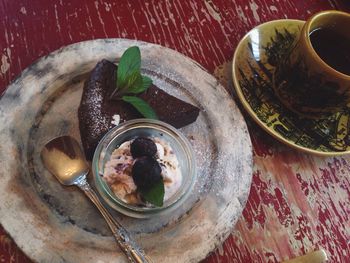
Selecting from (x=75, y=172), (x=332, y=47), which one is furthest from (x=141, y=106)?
(x=332, y=47)

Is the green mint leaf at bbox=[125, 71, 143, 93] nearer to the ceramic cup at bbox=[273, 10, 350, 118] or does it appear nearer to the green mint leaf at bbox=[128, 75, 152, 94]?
the green mint leaf at bbox=[128, 75, 152, 94]

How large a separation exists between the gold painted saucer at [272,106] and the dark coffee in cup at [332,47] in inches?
2.3

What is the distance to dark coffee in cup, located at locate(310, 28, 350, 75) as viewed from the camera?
0.96 meters

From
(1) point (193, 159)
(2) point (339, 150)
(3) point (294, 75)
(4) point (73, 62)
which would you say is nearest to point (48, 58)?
(4) point (73, 62)

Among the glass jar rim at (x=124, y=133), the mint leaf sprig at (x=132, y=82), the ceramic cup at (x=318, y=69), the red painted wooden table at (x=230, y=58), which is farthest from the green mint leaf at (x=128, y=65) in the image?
the ceramic cup at (x=318, y=69)

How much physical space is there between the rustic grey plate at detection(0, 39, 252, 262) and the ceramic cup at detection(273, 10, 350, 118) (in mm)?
151

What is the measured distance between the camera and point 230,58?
1141mm

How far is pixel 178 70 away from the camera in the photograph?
1016 mm

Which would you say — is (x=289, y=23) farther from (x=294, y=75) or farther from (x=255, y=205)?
(x=255, y=205)

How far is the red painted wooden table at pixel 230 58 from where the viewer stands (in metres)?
0.93

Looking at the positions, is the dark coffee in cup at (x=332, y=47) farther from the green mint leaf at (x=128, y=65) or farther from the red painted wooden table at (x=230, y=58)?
the green mint leaf at (x=128, y=65)

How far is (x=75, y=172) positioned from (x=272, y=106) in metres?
0.52

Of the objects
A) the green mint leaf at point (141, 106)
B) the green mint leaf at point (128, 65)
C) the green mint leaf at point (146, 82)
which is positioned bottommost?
the green mint leaf at point (141, 106)

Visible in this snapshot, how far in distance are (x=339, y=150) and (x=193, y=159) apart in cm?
38
